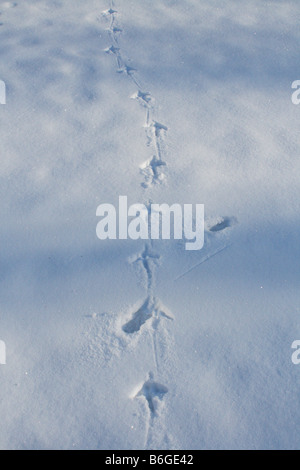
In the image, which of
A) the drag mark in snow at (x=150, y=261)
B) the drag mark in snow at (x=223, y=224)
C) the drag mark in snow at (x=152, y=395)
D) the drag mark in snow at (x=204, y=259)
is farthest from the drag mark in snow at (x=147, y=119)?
the drag mark in snow at (x=152, y=395)

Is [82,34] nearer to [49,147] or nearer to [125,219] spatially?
[49,147]

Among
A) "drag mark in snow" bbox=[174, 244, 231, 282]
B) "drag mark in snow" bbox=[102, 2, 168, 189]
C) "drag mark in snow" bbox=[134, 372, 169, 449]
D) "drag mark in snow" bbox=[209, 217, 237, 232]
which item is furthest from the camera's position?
"drag mark in snow" bbox=[102, 2, 168, 189]

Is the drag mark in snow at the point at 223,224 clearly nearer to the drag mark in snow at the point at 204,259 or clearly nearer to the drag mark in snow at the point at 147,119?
the drag mark in snow at the point at 204,259

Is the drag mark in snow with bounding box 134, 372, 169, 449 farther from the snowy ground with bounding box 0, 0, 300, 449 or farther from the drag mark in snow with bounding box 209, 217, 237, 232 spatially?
the drag mark in snow with bounding box 209, 217, 237, 232

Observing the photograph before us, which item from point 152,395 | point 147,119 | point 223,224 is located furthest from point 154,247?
point 147,119

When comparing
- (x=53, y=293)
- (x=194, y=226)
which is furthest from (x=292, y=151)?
(x=53, y=293)

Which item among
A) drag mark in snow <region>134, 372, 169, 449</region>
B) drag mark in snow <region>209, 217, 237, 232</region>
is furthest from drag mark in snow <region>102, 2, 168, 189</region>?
drag mark in snow <region>134, 372, 169, 449</region>

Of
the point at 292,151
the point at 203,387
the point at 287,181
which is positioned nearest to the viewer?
the point at 203,387

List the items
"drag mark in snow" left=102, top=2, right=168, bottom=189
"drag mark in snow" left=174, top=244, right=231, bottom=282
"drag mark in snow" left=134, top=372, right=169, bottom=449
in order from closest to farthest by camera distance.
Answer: "drag mark in snow" left=134, top=372, right=169, bottom=449
"drag mark in snow" left=174, top=244, right=231, bottom=282
"drag mark in snow" left=102, top=2, right=168, bottom=189
